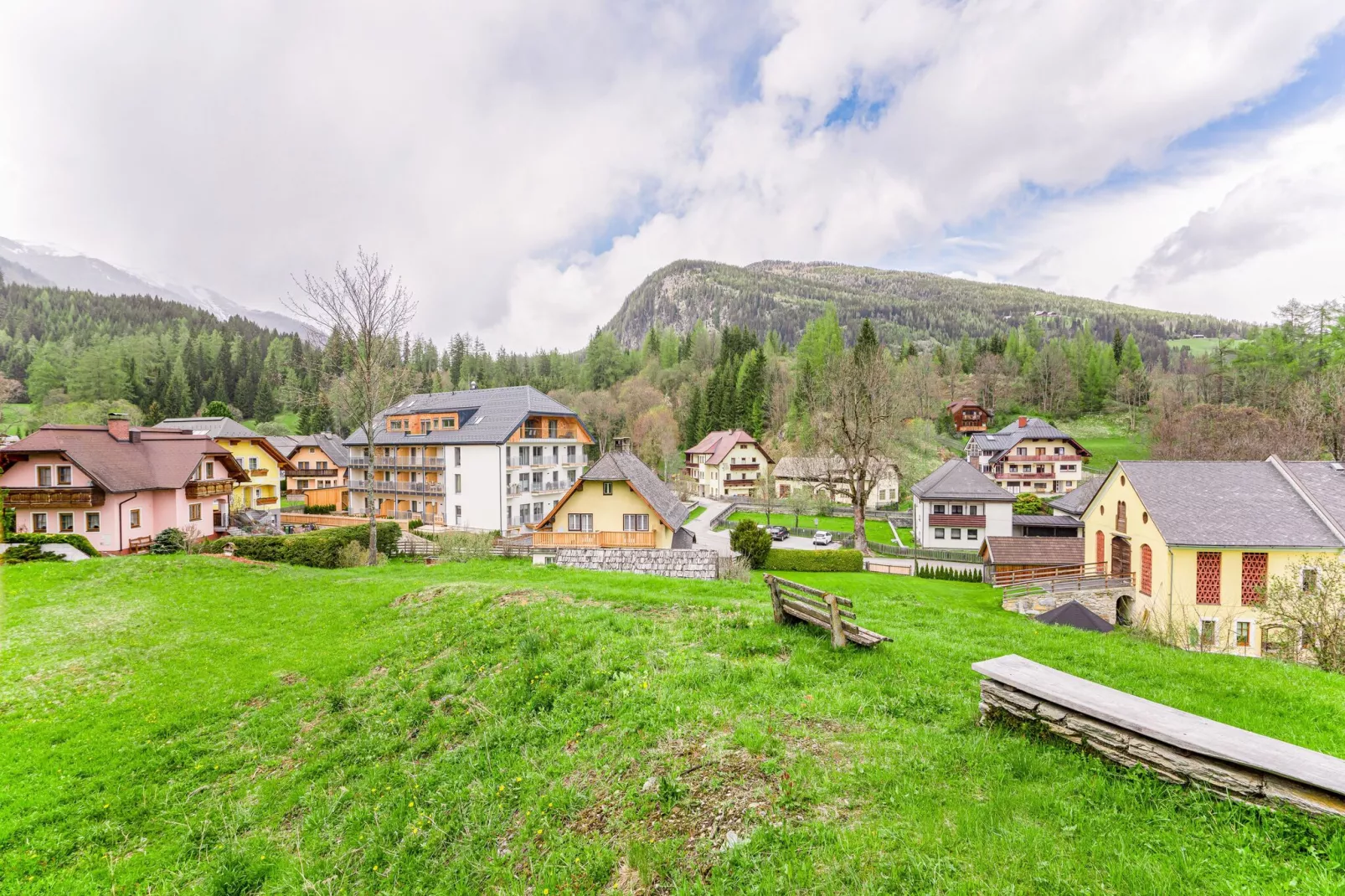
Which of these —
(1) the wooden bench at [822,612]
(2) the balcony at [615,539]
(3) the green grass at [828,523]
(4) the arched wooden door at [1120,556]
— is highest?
(1) the wooden bench at [822,612]

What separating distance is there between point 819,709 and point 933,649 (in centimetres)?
349

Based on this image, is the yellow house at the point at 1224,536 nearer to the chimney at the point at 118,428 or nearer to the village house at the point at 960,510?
the village house at the point at 960,510

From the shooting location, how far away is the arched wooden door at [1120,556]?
1104 inches

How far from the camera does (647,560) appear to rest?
2597cm

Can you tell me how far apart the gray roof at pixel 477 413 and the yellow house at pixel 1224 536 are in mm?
39740

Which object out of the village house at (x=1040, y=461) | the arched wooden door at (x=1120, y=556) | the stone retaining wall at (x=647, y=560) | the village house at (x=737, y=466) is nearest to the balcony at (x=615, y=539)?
the stone retaining wall at (x=647, y=560)

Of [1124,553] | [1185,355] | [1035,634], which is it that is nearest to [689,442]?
[1124,553]

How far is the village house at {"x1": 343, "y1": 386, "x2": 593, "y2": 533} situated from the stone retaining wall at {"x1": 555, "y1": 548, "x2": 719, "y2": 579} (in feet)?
57.2

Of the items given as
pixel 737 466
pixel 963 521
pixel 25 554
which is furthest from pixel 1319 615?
pixel 737 466

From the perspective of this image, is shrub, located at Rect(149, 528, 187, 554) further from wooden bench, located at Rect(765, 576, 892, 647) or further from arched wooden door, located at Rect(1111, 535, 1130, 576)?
arched wooden door, located at Rect(1111, 535, 1130, 576)

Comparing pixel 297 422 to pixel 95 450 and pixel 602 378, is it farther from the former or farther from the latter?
pixel 95 450

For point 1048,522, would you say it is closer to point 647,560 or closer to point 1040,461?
point 1040,461

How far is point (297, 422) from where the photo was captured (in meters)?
90.1

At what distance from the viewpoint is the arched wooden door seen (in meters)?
28.0
